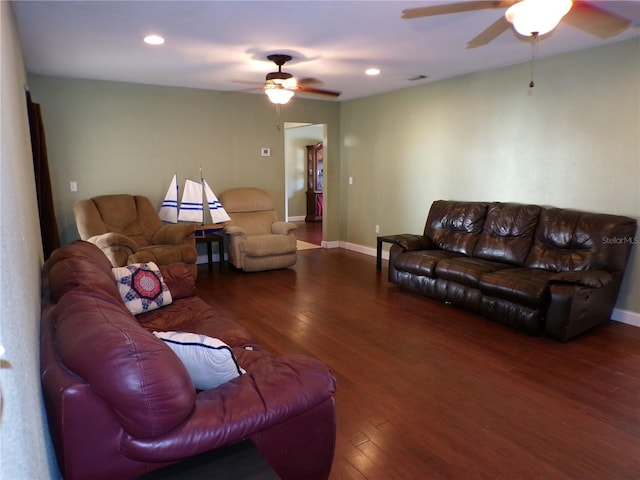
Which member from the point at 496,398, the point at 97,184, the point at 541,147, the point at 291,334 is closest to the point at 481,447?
the point at 496,398

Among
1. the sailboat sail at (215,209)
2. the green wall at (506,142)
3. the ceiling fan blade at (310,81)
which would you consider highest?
the ceiling fan blade at (310,81)

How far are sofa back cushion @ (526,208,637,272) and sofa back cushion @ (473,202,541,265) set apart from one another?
0.08 m

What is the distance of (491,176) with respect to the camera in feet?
15.8

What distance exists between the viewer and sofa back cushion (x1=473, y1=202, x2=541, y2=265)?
13.4 ft

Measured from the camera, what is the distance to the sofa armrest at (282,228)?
18.8ft

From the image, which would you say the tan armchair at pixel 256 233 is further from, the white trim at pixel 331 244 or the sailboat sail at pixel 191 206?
the white trim at pixel 331 244

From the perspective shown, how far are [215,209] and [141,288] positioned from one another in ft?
9.73

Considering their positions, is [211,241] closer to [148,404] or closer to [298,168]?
[148,404]

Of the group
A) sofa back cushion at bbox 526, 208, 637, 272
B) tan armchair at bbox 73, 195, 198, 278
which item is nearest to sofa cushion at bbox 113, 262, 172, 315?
tan armchair at bbox 73, 195, 198, 278

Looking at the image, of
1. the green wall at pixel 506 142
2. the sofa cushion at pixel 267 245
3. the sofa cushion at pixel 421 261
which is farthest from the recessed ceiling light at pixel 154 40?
the green wall at pixel 506 142

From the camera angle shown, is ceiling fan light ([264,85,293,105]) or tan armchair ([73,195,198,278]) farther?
tan armchair ([73,195,198,278])

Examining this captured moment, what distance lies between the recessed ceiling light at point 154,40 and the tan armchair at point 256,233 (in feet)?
7.97

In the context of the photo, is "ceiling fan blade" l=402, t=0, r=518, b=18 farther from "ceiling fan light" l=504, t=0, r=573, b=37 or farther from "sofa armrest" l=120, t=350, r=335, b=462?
"sofa armrest" l=120, t=350, r=335, b=462

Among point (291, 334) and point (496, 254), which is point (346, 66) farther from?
point (291, 334)
